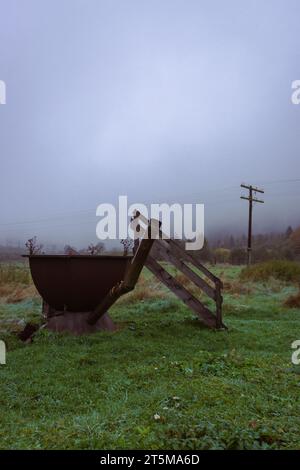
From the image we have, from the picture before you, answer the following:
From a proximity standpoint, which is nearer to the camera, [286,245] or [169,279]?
[169,279]

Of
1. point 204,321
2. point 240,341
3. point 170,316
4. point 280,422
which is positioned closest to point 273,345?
point 240,341

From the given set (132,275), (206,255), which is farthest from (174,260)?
(206,255)

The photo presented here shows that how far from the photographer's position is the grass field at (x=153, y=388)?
306 cm

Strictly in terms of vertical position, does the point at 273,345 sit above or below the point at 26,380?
below

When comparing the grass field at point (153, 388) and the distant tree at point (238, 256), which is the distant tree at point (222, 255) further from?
the grass field at point (153, 388)

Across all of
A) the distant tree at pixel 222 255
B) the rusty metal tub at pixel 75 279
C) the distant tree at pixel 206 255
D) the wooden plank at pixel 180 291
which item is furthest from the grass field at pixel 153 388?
the distant tree at pixel 222 255

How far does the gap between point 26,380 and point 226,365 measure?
2.49 metres

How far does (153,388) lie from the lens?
448cm

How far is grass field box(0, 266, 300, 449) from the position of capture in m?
3.06
